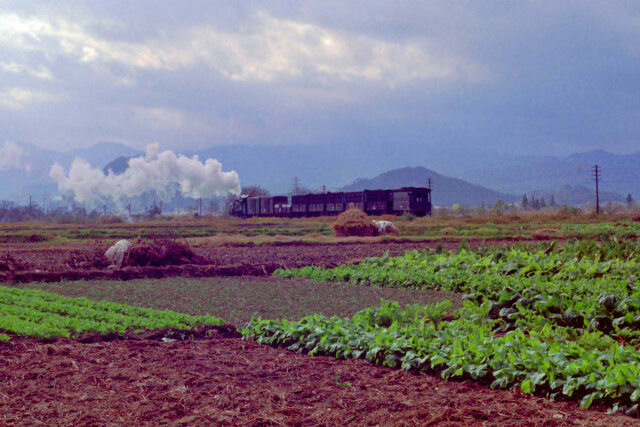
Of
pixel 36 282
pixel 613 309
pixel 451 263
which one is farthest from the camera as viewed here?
pixel 36 282

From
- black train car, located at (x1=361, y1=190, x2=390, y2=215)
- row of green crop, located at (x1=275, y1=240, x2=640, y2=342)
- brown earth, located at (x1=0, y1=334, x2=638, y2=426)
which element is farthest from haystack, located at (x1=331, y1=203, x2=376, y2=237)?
brown earth, located at (x1=0, y1=334, x2=638, y2=426)

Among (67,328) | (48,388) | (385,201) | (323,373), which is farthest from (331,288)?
(385,201)

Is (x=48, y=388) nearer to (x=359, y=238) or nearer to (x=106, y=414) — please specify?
(x=106, y=414)

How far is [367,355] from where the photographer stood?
6.89 metres

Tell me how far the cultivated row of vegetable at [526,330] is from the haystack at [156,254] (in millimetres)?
9410

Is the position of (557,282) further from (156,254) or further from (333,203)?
(333,203)

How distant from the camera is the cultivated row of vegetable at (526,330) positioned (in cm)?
559

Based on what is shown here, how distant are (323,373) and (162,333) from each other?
3279 millimetres

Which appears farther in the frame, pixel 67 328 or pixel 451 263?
pixel 451 263

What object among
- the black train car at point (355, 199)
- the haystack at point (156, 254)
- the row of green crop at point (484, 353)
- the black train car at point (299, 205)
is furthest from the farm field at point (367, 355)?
the black train car at point (299, 205)

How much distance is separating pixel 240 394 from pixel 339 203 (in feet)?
201

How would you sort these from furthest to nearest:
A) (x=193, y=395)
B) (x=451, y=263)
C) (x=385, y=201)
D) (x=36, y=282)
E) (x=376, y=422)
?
1. (x=385, y=201)
2. (x=36, y=282)
3. (x=451, y=263)
4. (x=193, y=395)
5. (x=376, y=422)

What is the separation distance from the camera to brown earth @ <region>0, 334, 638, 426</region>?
5.07m

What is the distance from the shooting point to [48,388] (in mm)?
6184
